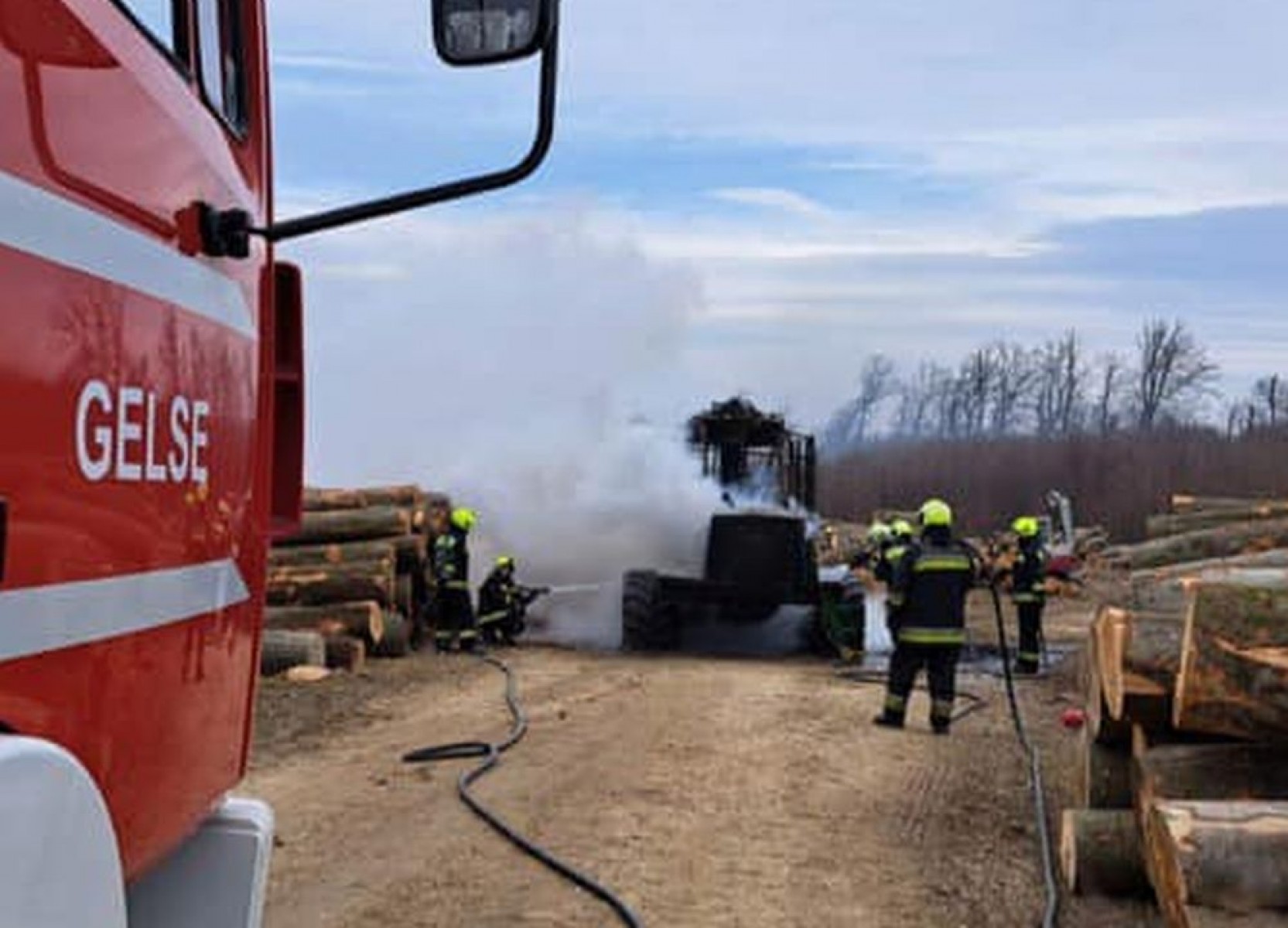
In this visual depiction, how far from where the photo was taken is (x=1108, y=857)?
711 cm

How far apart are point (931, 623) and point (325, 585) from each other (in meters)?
7.08

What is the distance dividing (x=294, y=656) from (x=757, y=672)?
4693mm

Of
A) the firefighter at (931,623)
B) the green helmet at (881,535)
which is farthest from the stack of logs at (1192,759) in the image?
the green helmet at (881,535)

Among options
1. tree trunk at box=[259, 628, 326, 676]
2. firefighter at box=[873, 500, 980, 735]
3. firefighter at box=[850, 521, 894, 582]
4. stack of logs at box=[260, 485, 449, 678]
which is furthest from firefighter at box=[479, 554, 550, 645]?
firefighter at box=[873, 500, 980, 735]

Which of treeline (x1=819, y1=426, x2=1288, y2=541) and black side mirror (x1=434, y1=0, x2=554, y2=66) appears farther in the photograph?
treeline (x1=819, y1=426, x2=1288, y2=541)

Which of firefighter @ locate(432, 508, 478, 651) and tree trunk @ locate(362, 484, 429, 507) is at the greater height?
tree trunk @ locate(362, 484, 429, 507)

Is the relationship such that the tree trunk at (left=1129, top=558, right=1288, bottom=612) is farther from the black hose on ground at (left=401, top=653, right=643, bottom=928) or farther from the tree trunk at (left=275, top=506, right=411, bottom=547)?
the tree trunk at (left=275, top=506, right=411, bottom=547)

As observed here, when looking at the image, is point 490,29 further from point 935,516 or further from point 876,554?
point 876,554

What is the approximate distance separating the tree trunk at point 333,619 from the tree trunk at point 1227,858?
444 inches

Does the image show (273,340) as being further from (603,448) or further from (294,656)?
(603,448)

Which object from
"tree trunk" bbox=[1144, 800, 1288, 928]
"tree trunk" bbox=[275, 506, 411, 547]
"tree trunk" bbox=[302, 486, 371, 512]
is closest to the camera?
"tree trunk" bbox=[1144, 800, 1288, 928]

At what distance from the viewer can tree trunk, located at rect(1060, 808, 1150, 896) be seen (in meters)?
7.08

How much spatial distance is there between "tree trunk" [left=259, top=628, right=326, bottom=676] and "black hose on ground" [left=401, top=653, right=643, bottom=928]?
82.6 inches

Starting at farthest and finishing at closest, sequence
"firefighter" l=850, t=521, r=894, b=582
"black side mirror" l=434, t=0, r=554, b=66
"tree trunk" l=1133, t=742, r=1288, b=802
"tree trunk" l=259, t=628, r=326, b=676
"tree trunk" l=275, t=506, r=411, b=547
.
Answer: "tree trunk" l=275, t=506, r=411, b=547
"firefighter" l=850, t=521, r=894, b=582
"tree trunk" l=259, t=628, r=326, b=676
"tree trunk" l=1133, t=742, r=1288, b=802
"black side mirror" l=434, t=0, r=554, b=66
